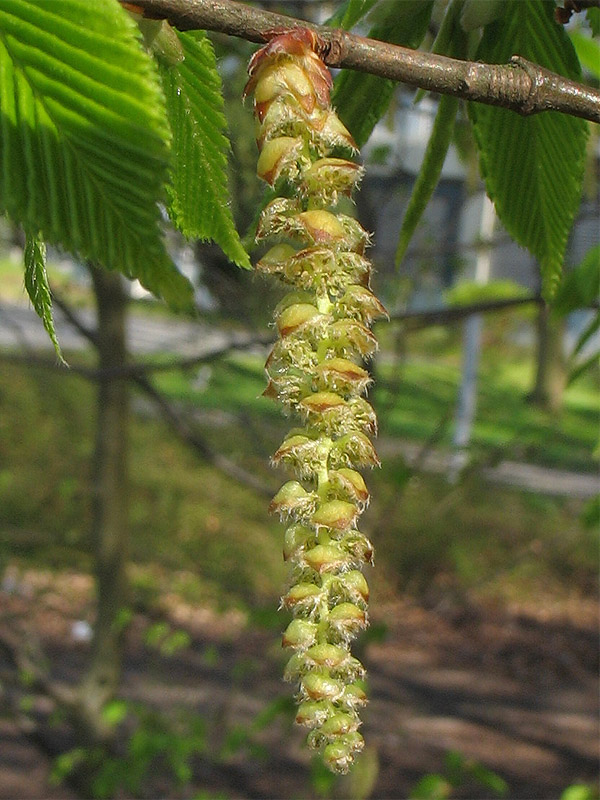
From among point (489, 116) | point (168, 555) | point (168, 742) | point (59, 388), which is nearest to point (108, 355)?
point (168, 742)

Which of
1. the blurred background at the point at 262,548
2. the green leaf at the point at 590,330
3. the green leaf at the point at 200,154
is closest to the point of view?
the green leaf at the point at 200,154

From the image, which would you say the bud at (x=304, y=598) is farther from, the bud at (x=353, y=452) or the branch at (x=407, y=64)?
the branch at (x=407, y=64)

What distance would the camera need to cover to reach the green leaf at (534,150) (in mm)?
859

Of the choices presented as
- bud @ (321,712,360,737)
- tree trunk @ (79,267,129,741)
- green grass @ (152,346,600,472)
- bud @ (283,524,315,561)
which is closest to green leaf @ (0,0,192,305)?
bud @ (283,524,315,561)

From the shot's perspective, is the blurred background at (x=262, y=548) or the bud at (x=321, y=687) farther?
the blurred background at (x=262, y=548)

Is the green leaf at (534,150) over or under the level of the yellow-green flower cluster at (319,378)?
over

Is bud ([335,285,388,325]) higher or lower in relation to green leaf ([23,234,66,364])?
higher

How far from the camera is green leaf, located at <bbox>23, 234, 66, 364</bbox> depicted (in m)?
0.60

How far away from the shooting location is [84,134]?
53 centimetres

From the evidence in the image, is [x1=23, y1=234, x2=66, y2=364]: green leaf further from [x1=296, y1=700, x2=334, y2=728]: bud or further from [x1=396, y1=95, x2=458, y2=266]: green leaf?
[x1=396, y1=95, x2=458, y2=266]: green leaf

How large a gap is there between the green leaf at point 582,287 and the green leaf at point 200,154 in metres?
1.04

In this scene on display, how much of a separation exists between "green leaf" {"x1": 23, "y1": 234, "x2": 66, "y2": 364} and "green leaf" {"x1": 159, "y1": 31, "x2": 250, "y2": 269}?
0.12 metres

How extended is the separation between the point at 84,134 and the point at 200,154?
0.61 ft

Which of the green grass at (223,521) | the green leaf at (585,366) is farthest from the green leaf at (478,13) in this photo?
the green grass at (223,521)
